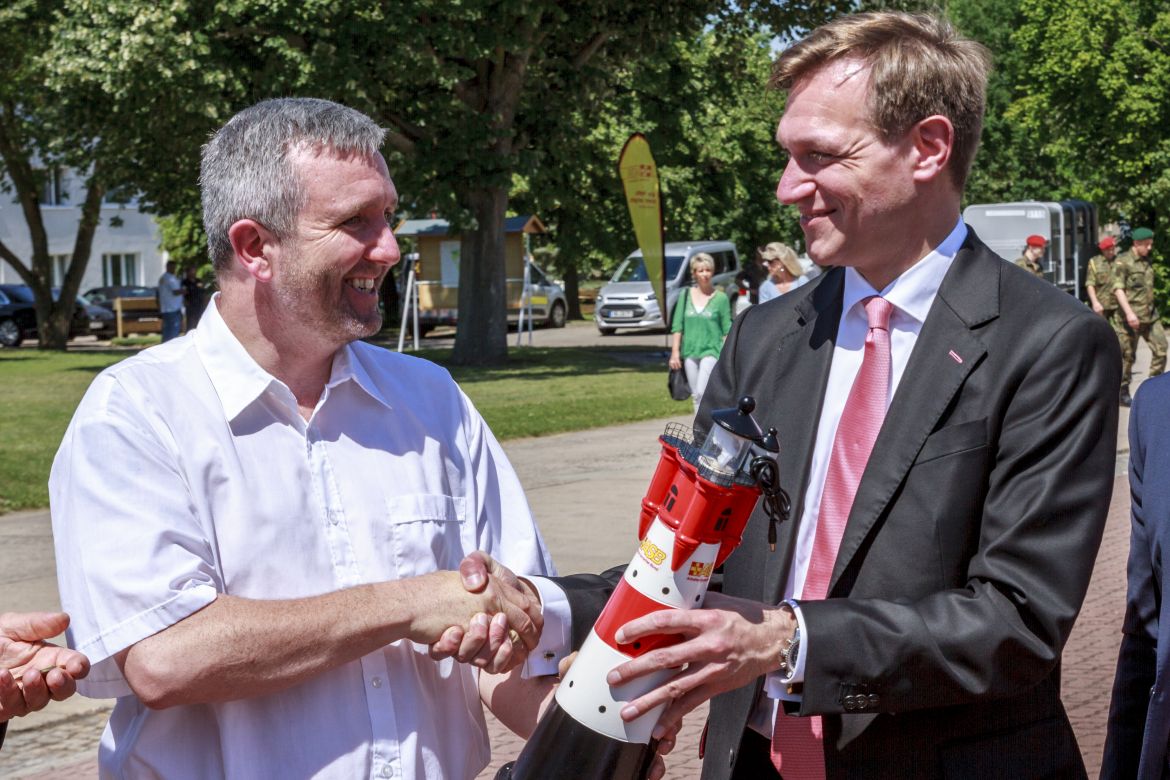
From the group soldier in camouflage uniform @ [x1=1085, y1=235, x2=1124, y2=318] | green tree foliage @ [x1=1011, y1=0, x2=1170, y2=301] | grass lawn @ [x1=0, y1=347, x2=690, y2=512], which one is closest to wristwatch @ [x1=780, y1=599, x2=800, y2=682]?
grass lawn @ [x1=0, y1=347, x2=690, y2=512]

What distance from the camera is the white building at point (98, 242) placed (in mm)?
57312

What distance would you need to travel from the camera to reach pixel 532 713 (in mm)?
2752

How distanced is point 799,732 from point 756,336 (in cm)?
75

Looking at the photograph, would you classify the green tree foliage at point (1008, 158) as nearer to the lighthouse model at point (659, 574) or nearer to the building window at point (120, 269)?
the building window at point (120, 269)

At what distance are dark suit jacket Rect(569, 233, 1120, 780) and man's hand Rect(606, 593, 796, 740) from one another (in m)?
0.07

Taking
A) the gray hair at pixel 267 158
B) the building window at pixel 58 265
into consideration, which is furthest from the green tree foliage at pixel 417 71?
the building window at pixel 58 265

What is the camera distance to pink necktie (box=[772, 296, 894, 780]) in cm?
247

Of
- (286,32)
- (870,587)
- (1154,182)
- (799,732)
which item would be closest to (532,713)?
(799,732)

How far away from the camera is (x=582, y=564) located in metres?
9.12

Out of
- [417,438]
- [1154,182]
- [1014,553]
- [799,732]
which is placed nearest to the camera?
[1014,553]

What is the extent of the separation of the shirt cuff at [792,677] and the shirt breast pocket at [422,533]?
63 centimetres

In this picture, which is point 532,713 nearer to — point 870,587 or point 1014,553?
point 870,587

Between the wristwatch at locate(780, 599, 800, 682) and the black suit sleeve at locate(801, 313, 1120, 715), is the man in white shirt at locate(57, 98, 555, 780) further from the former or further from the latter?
the black suit sleeve at locate(801, 313, 1120, 715)

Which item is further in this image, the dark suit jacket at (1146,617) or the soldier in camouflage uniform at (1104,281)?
the soldier in camouflage uniform at (1104,281)
